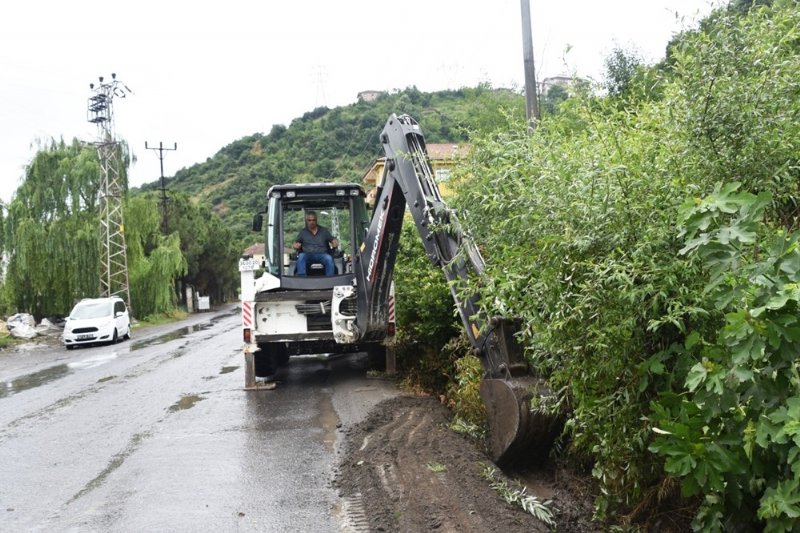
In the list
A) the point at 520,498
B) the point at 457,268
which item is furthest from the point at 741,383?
the point at 457,268

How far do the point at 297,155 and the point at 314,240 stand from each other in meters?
58.8

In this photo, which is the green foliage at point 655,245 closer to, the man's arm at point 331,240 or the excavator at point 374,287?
the excavator at point 374,287

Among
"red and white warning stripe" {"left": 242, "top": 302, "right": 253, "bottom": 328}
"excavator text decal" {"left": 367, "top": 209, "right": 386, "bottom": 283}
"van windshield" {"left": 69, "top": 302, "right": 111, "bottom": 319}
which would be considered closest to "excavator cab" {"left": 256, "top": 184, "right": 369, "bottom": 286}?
"red and white warning stripe" {"left": 242, "top": 302, "right": 253, "bottom": 328}

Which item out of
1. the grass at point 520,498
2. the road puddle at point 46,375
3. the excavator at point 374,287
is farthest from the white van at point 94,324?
the grass at point 520,498

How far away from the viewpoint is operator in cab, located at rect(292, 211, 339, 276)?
11.2m

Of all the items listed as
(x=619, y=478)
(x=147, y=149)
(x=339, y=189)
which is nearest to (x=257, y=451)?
(x=619, y=478)

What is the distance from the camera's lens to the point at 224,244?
65312 mm

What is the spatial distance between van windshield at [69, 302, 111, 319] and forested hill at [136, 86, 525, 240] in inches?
704

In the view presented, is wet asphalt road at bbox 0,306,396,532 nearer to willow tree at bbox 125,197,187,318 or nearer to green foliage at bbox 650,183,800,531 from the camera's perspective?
green foliage at bbox 650,183,800,531

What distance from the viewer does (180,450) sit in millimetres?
7285

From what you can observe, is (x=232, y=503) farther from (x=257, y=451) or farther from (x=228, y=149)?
(x=228, y=149)

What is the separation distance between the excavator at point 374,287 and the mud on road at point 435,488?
1.06 feet

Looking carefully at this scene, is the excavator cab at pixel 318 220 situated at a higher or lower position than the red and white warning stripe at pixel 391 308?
higher

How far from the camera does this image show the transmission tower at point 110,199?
34.8m
